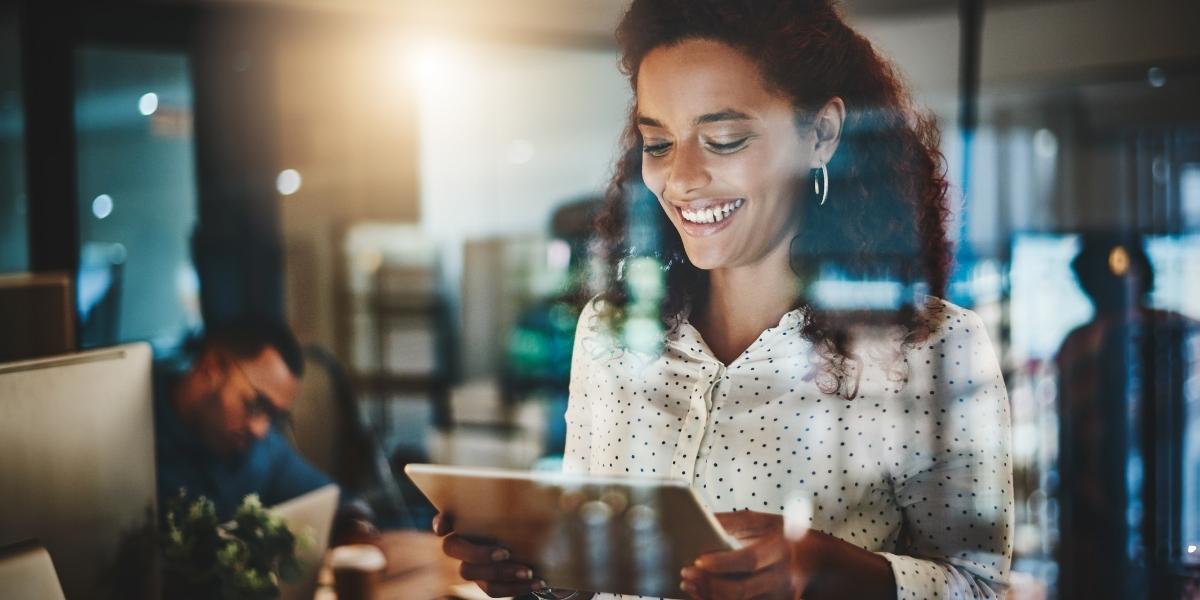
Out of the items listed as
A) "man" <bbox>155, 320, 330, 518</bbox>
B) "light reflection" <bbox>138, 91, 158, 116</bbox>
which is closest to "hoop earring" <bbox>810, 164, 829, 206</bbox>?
"man" <bbox>155, 320, 330, 518</bbox>

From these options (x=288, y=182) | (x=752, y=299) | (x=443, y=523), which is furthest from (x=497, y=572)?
(x=288, y=182)

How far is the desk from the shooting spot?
2031 mm

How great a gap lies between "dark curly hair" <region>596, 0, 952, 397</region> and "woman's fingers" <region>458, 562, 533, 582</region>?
2.01 ft

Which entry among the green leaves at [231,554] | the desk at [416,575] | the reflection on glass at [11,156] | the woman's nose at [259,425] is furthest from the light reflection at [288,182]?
the green leaves at [231,554]

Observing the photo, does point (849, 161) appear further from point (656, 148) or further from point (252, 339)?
point (252, 339)

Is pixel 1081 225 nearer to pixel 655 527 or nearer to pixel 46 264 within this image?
pixel 655 527

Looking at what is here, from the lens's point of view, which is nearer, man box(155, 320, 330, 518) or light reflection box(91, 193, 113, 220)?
man box(155, 320, 330, 518)

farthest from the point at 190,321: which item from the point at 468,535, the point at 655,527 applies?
the point at 655,527

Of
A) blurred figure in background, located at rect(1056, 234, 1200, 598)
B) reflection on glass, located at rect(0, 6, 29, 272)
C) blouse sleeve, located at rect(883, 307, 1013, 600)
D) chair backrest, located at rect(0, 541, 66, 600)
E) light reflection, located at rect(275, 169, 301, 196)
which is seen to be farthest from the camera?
light reflection, located at rect(275, 169, 301, 196)

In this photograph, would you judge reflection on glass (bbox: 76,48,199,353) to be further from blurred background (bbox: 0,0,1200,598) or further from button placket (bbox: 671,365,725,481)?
button placket (bbox: 671,365,725,481)

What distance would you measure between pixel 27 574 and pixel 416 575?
861 mm

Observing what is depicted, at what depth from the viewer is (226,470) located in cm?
261

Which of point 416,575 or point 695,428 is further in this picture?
point 416,575

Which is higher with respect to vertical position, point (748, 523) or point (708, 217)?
point (708, 217)
